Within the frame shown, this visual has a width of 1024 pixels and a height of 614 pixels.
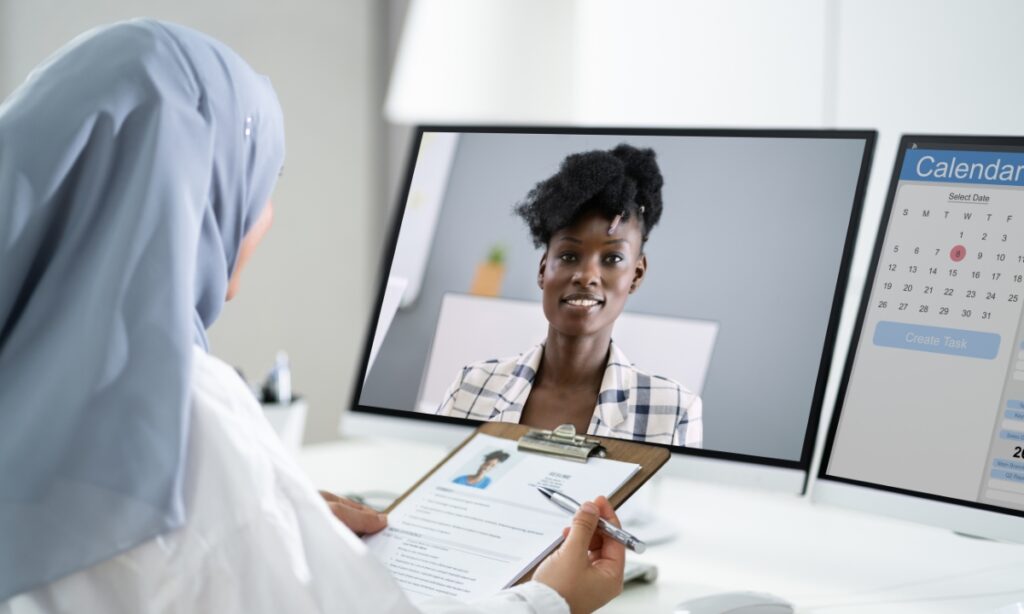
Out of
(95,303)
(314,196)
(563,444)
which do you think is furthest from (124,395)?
(314,196)

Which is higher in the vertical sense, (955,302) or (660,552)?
(955,302)

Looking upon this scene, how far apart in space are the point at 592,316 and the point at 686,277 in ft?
0.35

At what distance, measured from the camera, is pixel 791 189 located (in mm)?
1023

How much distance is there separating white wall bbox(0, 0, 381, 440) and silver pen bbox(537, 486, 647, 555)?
1.63m

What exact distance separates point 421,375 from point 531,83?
2.91ft

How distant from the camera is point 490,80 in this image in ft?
5.83

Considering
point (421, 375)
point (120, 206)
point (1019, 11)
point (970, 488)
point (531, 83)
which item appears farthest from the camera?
point (531, 83)

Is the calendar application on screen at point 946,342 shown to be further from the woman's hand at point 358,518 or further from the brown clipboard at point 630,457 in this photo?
the woman's hand at point 358,518

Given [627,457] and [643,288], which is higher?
[643,288]

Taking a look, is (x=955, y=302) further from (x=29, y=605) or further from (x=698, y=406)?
(x=29, y=605)

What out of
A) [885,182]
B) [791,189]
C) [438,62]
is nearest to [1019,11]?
[885,182]

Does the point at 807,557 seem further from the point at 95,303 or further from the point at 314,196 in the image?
the point at 314,196

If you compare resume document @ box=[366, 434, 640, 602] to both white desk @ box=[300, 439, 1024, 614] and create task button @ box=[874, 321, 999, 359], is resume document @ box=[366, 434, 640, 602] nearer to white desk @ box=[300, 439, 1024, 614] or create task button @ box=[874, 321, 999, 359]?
white desk @ box=[300, 439, 1024, 614]

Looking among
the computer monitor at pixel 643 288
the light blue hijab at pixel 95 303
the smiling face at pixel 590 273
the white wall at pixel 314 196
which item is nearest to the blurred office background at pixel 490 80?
the white wall at pixel 314 196
